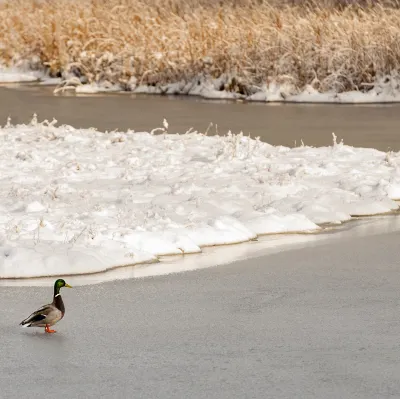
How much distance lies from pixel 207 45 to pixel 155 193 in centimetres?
1597

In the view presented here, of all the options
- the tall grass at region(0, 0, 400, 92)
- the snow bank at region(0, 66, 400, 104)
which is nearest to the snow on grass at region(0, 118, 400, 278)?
the snow bank at region(0, 66, 400, 104)

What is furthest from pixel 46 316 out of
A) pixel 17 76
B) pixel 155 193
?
pixel 17 76

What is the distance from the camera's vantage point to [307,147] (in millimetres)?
15438

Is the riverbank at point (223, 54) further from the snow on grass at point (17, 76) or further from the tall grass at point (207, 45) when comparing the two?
the snow on grass at point (17, 76)

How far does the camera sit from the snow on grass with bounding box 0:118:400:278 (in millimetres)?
9305

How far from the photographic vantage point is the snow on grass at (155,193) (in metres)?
9.30

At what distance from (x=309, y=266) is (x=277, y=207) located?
7.44ft

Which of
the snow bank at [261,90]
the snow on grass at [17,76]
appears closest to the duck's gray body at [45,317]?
the snow bank at [261,90]

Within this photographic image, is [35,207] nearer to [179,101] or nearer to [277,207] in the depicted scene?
[277,207]

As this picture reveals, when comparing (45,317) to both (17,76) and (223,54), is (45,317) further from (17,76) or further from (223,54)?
(17,76)

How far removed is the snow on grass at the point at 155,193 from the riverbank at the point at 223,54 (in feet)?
32.3

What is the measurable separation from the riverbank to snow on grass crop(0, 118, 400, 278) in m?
9.83

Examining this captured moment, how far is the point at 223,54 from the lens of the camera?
87.1 feet

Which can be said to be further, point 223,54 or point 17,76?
point 17,76
